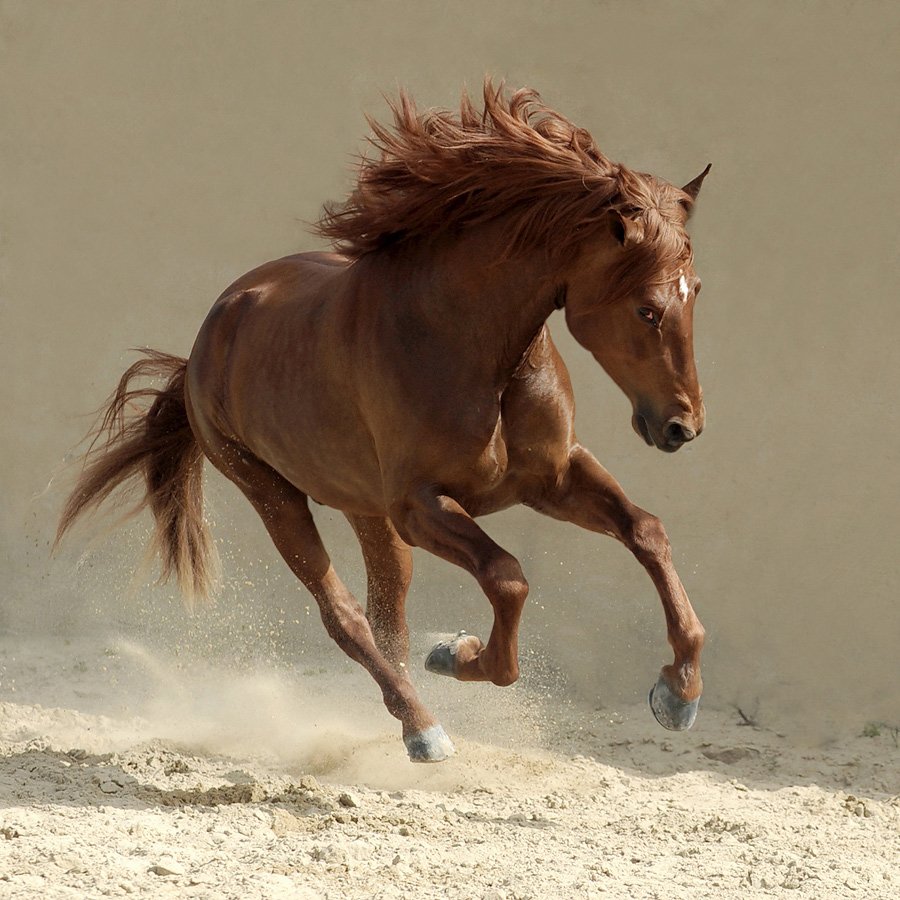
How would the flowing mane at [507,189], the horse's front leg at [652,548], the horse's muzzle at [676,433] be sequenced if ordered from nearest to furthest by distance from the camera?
the horse's muzzle at [676,433], the flowing mane at [507,189], the horse's front leg at [652,548]

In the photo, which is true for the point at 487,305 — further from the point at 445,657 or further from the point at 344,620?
the point at 344,620

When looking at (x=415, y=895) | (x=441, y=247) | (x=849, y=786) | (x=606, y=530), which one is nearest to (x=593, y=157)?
(x=441, y=247)

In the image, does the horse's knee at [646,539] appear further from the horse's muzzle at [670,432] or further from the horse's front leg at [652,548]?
the horse's muzzle at [670,432]

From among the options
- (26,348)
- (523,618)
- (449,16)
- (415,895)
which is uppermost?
(449,16)

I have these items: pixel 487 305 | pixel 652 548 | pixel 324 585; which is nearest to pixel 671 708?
pixel 652 548

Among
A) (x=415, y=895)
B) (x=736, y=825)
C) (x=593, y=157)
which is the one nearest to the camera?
(x=415, y=895)

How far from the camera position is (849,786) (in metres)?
5.41

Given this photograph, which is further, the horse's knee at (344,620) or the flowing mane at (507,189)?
the horse's knee at (344,620)

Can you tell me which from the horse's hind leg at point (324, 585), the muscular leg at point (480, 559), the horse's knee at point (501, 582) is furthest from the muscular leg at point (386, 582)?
the horse's knee at point (501, 582)

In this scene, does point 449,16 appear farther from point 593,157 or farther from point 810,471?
point 593,157

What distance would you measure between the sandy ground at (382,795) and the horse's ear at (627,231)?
163 cm

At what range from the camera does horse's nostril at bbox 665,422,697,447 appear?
143 inches

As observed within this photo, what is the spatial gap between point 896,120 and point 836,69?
0.36 meters

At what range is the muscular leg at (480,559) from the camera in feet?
12.6
